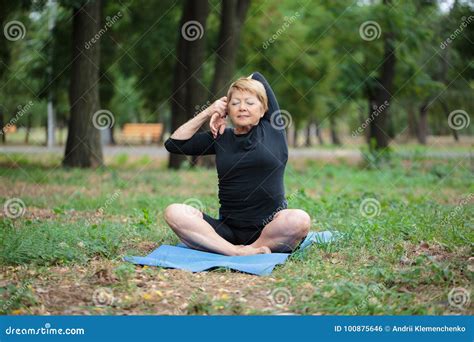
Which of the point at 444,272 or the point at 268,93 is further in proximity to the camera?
the point at 268,93

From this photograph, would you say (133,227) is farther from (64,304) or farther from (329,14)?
(329,14)

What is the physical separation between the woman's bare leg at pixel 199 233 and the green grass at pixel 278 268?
1.50 ft

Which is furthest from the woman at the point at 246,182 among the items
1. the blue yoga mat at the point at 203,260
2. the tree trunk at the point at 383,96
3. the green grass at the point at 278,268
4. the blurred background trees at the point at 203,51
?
the tree trunk at the point at 383,96

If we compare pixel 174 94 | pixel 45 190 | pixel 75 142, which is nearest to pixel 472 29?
pixel 174 94

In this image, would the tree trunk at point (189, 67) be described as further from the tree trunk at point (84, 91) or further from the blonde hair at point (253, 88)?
the blonde hair at point (253, 88)

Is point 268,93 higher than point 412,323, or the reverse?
point 268,93

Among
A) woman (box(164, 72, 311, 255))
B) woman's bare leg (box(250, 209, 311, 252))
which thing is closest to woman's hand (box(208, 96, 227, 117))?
woman (box(164, 72, 311, 255))

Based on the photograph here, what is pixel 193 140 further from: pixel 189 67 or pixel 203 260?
pixel 189 67

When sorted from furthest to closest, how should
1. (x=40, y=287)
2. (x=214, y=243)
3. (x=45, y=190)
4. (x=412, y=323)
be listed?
(x=45, y=190) → (x=214, y=243) → (x=40, y=287) → (x=412, y=323)

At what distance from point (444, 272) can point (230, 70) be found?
40.5ft

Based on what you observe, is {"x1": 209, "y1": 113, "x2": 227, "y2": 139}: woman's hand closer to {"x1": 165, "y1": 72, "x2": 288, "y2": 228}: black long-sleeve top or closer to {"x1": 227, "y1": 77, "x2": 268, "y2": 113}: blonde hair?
{"x1": 165, "y1": 72, "x2": 288, "y2": 228}: black long-sleeve top

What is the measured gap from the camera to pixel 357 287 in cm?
473

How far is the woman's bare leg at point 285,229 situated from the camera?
5.88 metres

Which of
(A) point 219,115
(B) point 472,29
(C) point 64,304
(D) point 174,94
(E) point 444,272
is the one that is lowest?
(C) point 64,304
